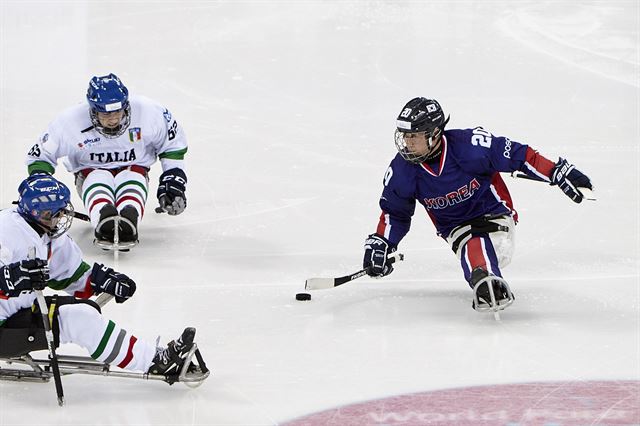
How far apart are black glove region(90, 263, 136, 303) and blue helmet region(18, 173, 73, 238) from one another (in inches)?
12.0

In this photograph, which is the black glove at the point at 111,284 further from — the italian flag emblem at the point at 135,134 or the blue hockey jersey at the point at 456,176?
the italian flag emblem at the point at 135,134

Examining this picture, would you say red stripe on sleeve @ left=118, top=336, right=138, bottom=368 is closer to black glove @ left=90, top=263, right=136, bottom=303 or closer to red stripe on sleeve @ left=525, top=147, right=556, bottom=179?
black glove @ left=90, top=263, right=136, bottom=303

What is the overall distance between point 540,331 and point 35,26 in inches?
258

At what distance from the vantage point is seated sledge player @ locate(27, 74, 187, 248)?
6.33 m

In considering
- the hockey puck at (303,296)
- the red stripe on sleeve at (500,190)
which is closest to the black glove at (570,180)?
the red stripe on sleeve at (500,190)

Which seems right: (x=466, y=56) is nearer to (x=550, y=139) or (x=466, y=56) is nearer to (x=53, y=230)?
(x=550, y=139)

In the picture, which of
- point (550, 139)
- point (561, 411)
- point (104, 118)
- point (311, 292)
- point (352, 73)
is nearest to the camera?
point (561, 411)

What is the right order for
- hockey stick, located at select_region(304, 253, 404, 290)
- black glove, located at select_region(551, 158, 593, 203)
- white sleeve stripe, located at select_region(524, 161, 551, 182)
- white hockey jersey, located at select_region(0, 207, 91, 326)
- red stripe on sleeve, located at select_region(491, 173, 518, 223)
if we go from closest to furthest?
white hockey jersey, located at select_region(0, 207, 91, 326), black glove, located at select_region(551, 158, 593, 203), white sleeve stripe, located at select_region(524, 161, 551, 182), hockey stick, located at select_region(304, 253, 404, 290), red stripe on sleeve, located at select_region(491, 173, 518, 223)

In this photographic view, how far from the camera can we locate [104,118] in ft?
20.9

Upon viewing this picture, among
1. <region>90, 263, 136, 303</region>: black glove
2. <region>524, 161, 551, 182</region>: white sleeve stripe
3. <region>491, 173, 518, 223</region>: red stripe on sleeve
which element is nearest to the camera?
<region>90, 263, 136, 303</region>: black glove

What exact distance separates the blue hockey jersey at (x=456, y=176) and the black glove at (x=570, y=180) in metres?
0.04

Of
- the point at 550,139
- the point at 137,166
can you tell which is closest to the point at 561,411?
the point at 137,166

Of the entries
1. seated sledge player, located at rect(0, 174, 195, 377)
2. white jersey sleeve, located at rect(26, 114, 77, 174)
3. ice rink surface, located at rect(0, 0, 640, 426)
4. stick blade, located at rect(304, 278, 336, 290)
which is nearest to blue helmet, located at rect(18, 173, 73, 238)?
seated sledge player, located at rect(0, 174, 195, 377)

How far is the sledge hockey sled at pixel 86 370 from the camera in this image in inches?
185
